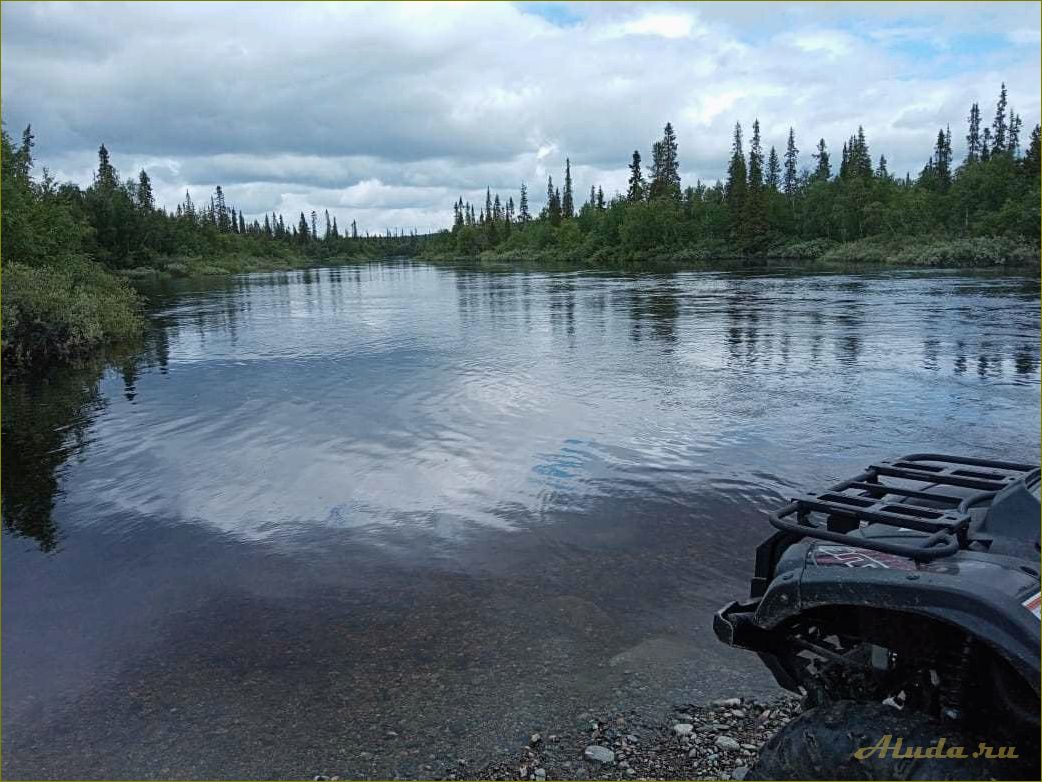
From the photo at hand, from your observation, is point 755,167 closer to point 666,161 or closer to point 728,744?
point 666,161

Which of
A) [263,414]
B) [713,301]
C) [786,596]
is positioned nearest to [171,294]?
[713,301]

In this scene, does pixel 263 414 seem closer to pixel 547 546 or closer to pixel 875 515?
pixel 547 546

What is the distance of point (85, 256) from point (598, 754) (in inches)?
2022

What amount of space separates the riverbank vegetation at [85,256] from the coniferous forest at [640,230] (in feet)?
0.23

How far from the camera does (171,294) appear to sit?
48.4 meters

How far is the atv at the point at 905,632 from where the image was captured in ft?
7.95

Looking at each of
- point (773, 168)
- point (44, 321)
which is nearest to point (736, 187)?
point (773, 168)

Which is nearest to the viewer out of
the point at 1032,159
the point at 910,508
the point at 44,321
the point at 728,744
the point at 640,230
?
the point at 910,508

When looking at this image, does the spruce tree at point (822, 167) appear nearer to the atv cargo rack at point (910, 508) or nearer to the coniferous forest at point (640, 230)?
the coniferous forest at point (640, 230)

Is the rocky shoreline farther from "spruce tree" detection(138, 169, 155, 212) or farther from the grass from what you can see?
"spruce tree" detection(138, 169, 155, 212)

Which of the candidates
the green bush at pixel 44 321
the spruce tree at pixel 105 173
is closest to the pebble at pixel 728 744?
the green bush at pixel 44 321

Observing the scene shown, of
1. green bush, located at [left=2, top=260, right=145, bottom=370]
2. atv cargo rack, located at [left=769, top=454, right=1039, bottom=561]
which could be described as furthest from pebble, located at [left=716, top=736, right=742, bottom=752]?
green bush, located at [left=2, top=260, right=145, bottom=370]

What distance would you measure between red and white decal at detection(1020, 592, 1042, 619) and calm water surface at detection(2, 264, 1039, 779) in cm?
238

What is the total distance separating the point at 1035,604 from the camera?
239 centimetres
